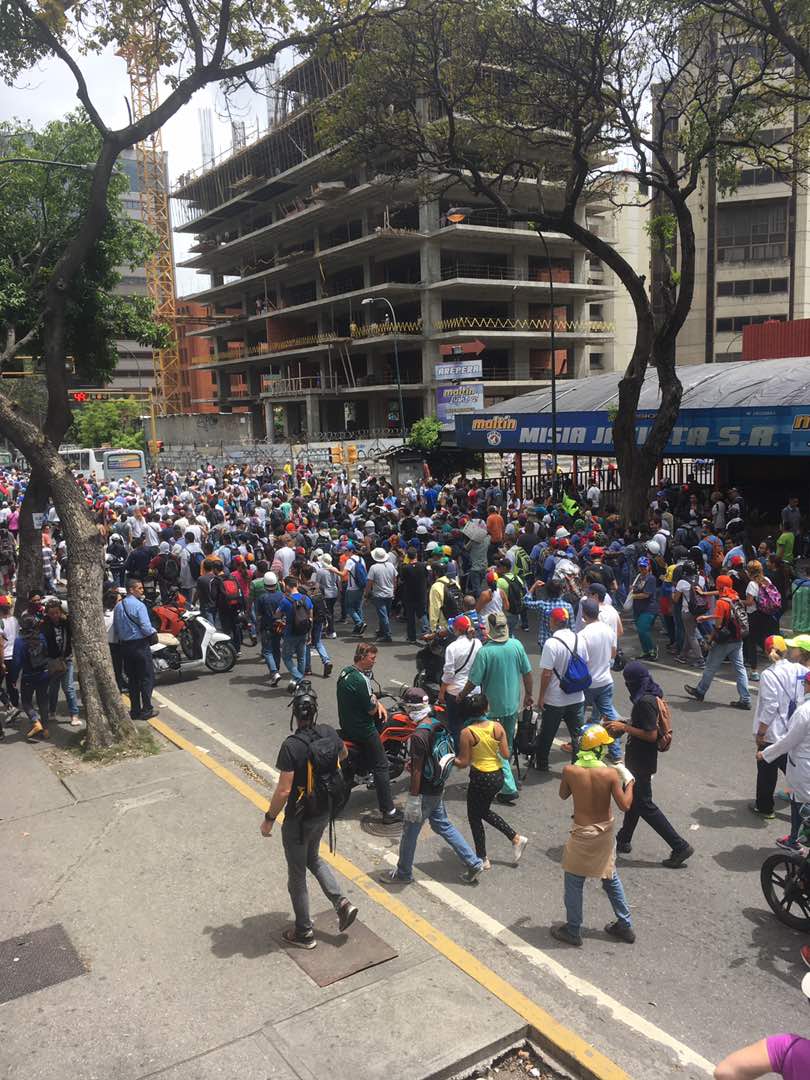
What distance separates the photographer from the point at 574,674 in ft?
24.5

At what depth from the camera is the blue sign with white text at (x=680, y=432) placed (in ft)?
56.5

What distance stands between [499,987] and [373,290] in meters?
53.2

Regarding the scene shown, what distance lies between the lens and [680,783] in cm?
768

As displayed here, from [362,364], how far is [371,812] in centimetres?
5760

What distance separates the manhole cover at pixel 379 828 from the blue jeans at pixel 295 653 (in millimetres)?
3679

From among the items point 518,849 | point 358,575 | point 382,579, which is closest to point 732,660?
point 518,849

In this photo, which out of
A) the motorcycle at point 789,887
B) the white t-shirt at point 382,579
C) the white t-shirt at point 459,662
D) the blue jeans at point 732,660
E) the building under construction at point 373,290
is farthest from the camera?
the building under construction at point 373,290

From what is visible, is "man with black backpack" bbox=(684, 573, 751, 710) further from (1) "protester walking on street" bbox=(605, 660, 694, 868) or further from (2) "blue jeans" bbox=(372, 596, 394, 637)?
(2) "blue jeans" bbox=(372, 596, 394, 637)

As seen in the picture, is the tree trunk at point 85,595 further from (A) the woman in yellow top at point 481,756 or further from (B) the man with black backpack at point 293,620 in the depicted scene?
(A) the woman in yellow top at point 481,756

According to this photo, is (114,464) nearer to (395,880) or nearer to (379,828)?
(379,828)

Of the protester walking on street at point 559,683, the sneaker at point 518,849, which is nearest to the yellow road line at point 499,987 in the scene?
the sneaker at point 518,849

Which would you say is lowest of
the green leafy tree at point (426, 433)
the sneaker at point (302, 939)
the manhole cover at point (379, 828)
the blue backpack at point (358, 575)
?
the manhole cover at point (379, 828)

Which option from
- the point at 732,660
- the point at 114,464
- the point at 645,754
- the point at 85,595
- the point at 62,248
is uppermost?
the point at 62,248

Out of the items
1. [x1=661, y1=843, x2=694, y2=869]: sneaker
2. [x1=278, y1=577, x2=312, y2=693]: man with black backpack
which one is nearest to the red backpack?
[x1=278, y1=577, x2=312, y2=693]: man with black backpack
